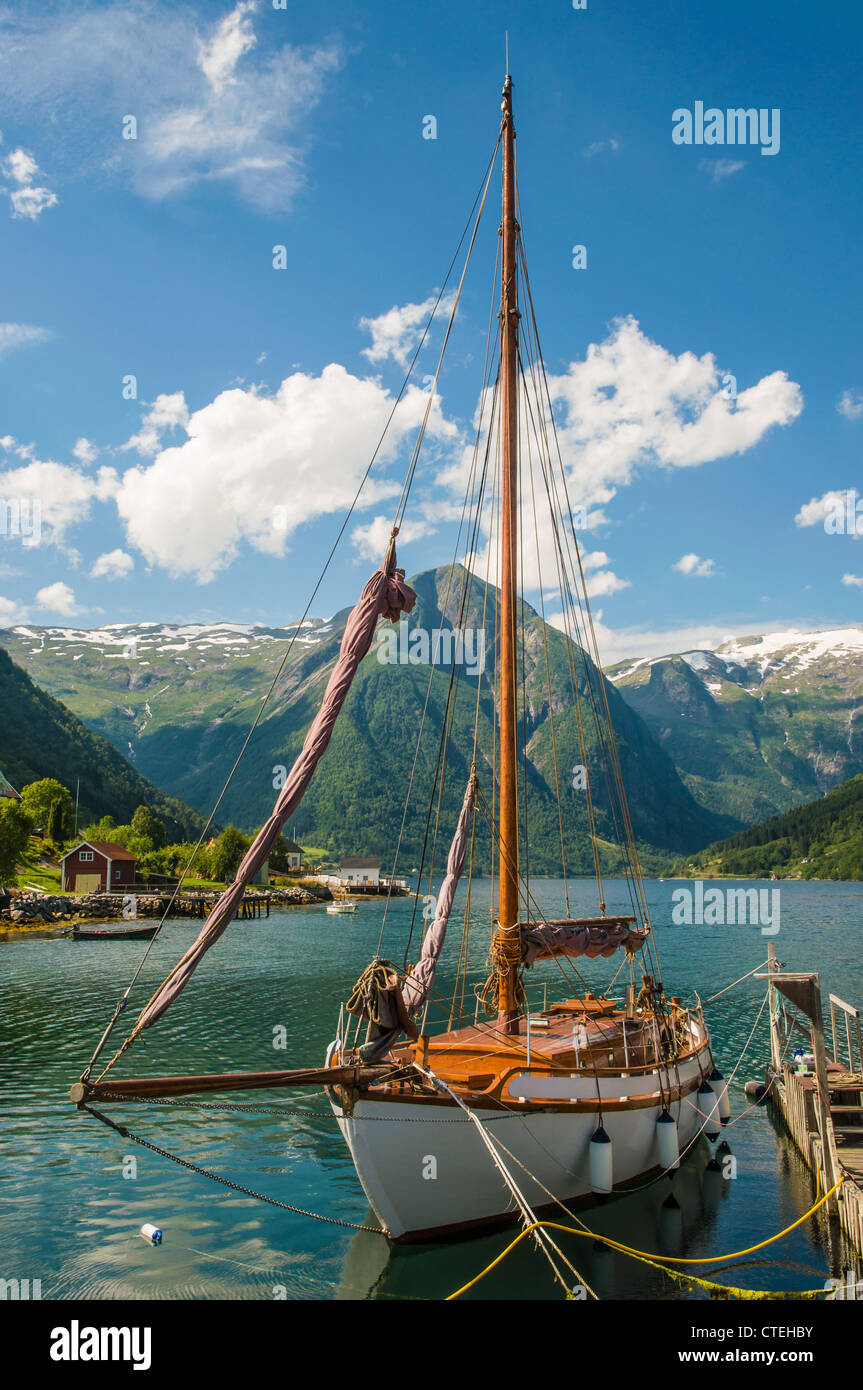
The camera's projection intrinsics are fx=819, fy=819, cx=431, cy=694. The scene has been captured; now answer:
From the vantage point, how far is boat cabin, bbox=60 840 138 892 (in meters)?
99.5

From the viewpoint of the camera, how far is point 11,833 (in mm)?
78438

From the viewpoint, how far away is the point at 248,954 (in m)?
69.7

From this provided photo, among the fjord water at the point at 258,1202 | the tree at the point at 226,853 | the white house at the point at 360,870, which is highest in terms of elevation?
the fjord water at the point at 258,1202

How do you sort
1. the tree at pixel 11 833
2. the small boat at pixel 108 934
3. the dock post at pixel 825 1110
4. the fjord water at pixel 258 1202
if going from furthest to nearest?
the tree at pixel 11 833, the small boat at pixel 108 934, the dock post at pixel 825 1110, the fjord water at pixel 258 1202

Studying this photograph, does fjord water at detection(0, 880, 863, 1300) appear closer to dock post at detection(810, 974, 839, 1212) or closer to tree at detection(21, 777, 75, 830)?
dock post at detection(810, 974, 839, 1212)

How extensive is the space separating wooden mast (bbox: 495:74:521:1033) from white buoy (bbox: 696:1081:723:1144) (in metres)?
6.90

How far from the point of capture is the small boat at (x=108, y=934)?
242 ft

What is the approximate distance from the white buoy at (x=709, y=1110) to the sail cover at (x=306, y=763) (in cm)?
1584

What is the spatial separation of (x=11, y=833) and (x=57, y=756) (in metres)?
102

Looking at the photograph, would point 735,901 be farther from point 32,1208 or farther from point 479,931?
point 32,1208

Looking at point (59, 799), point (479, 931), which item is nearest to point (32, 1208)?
point (479, 931)

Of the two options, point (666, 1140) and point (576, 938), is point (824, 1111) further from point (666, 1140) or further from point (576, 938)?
point (576, 938)

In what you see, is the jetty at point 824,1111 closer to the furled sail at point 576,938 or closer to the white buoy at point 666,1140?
the white buoy at point 666,1140

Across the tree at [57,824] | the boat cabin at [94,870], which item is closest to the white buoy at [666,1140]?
the boat cabin at [94,870]
